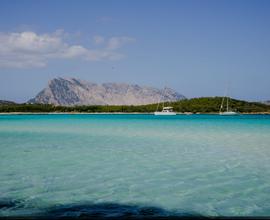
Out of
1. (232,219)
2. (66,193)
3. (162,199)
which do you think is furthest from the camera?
(66,193)

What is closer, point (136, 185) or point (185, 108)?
point (136, 185)

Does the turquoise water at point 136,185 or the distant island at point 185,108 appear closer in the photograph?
the turquoise water at point 136,185

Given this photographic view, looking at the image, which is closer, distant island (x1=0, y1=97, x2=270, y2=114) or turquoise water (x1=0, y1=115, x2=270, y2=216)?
turquoise water (x1=0, y1=115, x2=270, y2=216)

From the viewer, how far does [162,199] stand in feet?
28.5

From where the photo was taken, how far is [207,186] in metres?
10.1

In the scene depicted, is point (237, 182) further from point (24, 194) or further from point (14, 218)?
point (14, 218)

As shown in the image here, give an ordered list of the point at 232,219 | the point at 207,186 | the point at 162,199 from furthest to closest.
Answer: the point at 207,186 → the point at 162,199 → the point at 232,219

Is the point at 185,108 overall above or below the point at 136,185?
above

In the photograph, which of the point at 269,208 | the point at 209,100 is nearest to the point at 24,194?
the point at 269,208

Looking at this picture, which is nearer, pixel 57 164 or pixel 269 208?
pixel 269 208

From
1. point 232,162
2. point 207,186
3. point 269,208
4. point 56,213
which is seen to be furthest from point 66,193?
point 232,162

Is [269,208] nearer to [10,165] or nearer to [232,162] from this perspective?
[232,162]

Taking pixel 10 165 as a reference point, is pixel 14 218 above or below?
above

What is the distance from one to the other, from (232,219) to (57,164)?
11658mm
